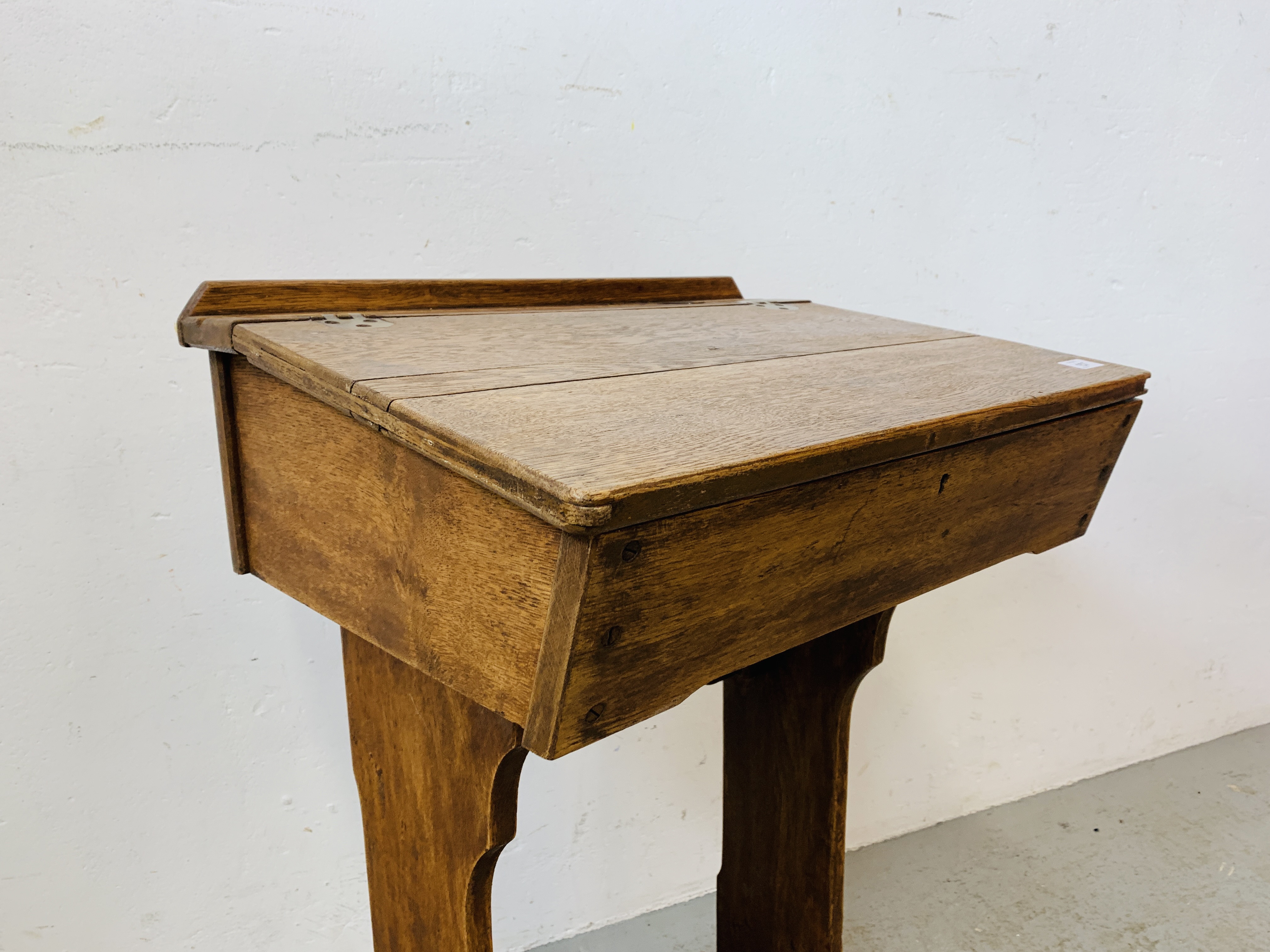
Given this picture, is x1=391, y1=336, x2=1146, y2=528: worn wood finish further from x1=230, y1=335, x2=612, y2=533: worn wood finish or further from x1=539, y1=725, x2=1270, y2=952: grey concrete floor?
x1=539, y1=725, x2=1270, y2=952: grey concrete floor

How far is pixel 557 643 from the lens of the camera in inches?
25.5

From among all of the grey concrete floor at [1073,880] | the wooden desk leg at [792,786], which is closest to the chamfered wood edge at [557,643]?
the wooden desk leg at [792,786]

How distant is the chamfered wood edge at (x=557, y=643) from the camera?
2.05 ft

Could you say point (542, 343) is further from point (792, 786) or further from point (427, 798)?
point (792, 786)

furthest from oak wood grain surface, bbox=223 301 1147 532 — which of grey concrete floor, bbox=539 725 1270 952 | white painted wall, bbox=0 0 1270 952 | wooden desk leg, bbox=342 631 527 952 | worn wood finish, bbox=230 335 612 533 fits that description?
grey concrete floor, bbox=539 725 1270 952

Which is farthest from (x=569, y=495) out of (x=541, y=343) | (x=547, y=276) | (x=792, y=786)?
(x=547, y=276)

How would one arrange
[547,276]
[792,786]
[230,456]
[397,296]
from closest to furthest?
[230,456], [397,296], [792,786], [547,276]

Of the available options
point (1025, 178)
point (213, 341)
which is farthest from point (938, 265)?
point (213, 341)

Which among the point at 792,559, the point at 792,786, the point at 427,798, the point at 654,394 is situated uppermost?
the point at 654,394

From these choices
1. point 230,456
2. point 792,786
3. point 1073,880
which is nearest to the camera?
point 230,456

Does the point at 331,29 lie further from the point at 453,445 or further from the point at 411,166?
the point at 453,445

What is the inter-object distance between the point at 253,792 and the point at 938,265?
1461 mm

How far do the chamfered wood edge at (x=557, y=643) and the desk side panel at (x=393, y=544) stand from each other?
1 cm

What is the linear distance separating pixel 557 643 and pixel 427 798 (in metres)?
0.39
